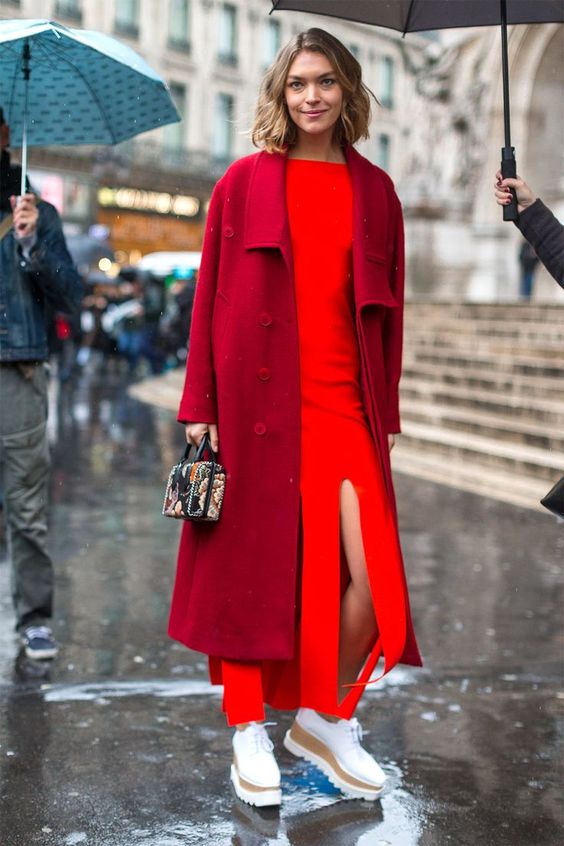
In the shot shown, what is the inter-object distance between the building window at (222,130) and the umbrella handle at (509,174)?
47.3m

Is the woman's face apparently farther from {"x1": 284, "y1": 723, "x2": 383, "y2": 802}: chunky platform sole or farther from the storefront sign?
the storefront sign

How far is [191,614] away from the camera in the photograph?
12.2 ft

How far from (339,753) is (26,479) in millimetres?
1837

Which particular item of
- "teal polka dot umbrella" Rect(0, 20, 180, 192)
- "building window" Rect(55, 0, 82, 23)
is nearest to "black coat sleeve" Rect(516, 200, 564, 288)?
"teal polka dot umbrella" Rect(0, 20, 180, 192)

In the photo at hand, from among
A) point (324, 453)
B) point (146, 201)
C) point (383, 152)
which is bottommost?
point (324, 453)

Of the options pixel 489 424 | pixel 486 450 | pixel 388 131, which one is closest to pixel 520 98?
pixel 489 424

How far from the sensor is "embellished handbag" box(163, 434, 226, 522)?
3639 millimetres

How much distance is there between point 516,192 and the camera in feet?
11.8

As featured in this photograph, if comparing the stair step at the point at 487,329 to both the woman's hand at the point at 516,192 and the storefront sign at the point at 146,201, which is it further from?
the storefront sign at the point at 146,201

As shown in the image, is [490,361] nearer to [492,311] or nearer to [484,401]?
[484,401]

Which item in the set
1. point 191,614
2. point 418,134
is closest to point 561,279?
point 191,614

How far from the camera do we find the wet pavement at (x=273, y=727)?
3543 millimetres

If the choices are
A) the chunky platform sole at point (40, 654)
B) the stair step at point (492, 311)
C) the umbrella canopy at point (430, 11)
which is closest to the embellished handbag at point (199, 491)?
the umbrella canopy at point (430, 11)

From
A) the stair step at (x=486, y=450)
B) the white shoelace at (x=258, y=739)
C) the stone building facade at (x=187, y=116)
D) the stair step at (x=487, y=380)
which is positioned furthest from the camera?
the stone building facade at (x=187, y=116)
